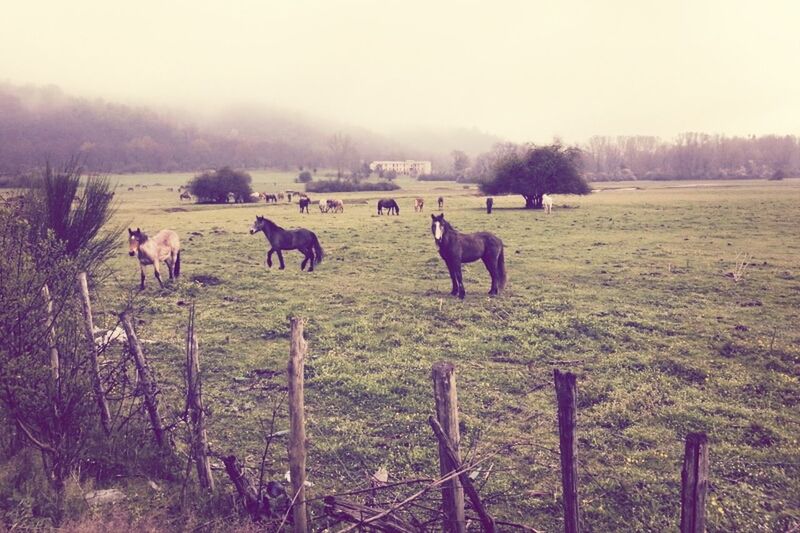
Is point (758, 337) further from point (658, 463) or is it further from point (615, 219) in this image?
point (615, 219)

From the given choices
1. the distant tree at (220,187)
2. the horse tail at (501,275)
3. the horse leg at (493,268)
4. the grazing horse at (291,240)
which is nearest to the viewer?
the horse leg at (493,268)

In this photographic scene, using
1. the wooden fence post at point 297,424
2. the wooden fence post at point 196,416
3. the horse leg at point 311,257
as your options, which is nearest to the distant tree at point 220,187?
the horse leg at point 311,257

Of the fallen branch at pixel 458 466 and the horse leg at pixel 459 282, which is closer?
the fallen branch at pixel 458 466

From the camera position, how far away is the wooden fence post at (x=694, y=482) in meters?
2.88

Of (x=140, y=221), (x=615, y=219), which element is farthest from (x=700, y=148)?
(x=140, y=221)

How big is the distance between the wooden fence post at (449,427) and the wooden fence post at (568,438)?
2.34 ft

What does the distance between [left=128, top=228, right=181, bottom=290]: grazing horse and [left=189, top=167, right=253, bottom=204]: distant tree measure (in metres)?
46.9

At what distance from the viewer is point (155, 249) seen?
14039mm

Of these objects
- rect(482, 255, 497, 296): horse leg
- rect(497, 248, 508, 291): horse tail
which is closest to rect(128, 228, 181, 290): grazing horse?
rect(482, 255, 497, 296): horse leg

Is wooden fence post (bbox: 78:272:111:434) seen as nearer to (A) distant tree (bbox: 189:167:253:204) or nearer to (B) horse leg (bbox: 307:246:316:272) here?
(B) horse leg (bbox: 307:246:316:272)

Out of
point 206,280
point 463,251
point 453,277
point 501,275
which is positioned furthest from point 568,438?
point 206,280

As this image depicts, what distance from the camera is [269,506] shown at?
437 cm

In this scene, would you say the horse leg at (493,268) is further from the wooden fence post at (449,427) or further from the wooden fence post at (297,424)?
the wooden fence post at (449,427)

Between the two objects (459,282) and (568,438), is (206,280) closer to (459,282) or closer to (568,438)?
(459,282)
